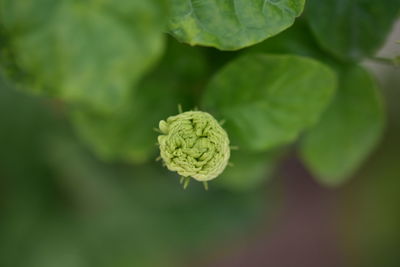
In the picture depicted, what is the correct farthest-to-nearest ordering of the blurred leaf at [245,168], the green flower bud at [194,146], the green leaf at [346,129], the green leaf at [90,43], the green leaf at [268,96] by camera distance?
the blurred leaf at [245,168] < the green leaf at [346,129] < the green leaf at [268,96] < the green flower bud at [194,146] < the green leaf at [90,43]

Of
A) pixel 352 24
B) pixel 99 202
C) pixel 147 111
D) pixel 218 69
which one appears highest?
pixel 352 24

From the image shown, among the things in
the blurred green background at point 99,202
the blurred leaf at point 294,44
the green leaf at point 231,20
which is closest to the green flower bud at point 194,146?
the green leaf at point 231,20

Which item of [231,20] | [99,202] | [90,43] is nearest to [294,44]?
[231,20]

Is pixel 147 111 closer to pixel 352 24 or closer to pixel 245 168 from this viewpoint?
pixel 245 168

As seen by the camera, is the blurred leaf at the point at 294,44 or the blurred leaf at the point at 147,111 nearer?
the blurred leaf at the point at 294,44

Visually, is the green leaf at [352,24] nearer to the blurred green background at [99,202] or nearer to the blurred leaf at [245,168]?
the blurred leaf at [245,168]

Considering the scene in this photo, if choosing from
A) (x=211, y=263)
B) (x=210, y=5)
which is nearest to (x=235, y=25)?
(x=210, y=5)
